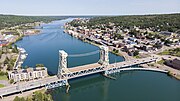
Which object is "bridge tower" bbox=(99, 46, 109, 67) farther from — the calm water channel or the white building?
the white building

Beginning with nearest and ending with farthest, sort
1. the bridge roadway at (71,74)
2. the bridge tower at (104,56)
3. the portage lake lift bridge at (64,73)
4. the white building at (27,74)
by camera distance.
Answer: the bridge roadway at (71,74) < the portage lake lift bridge at (64,73) < the white building at (27,74) < the bridge tower at (104,56)

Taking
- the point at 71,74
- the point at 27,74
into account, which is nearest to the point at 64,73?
the point at 71,74

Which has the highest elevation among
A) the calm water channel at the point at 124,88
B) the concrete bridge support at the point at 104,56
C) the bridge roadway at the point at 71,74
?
the concrete bridge support at the point at 104,56

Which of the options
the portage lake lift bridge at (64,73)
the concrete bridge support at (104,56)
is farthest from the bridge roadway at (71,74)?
the concrete bridge support at (104,56)

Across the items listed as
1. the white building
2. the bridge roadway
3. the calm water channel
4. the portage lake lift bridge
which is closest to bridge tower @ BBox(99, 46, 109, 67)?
the portage lake lift bridge

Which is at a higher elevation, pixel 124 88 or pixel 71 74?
pixel 71 74

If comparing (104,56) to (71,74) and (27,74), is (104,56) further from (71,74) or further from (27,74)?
(27,74)

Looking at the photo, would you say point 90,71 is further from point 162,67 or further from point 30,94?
point 162,67

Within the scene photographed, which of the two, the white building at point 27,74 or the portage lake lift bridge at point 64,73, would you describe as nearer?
the portage lake lift bridge at point 64,73

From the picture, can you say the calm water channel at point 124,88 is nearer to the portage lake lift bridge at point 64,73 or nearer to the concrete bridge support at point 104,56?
the portage lake lift bridge at point 64,73

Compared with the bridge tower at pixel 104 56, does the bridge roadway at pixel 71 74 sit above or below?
below

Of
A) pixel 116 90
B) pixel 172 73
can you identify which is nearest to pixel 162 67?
pixel 172 73
